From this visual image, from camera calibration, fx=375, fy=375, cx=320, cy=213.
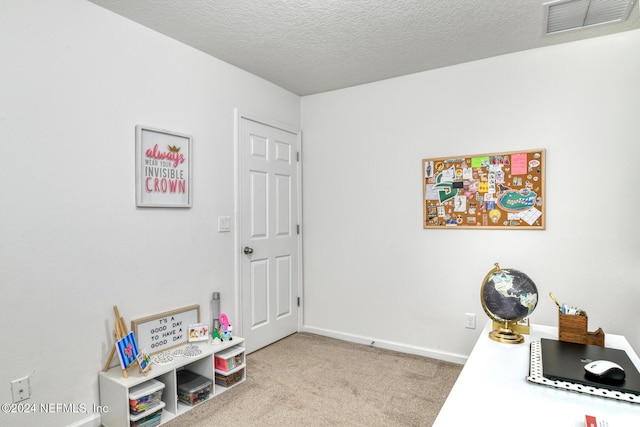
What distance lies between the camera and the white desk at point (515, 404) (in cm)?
98

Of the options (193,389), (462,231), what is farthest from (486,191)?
(193,389)

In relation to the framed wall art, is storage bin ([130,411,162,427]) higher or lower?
lower

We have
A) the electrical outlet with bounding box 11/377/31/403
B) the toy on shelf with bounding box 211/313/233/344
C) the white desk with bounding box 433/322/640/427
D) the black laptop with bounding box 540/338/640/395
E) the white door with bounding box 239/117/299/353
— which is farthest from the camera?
the white door with bounding box 239/117/299/353

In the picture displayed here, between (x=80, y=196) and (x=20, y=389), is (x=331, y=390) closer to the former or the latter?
(x=20, y=389)

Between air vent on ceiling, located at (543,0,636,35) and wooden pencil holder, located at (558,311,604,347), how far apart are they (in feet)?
5.66

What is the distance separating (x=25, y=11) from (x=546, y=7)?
2777mm

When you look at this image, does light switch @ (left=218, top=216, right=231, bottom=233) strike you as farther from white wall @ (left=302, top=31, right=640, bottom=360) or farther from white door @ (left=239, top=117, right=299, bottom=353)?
white wall @ (left=302, top=31, right=640, bottom=360)

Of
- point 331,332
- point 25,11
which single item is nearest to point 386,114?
point 331,332

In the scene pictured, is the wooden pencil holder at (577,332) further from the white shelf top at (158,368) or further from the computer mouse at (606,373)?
the white shelf top at (158,368)

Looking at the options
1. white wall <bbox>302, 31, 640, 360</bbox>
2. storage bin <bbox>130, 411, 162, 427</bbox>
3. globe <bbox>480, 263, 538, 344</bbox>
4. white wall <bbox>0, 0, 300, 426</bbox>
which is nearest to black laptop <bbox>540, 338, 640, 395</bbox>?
globe <bbox>480, 263, 538, 344</bbox>

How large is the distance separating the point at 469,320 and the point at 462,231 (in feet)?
2.28

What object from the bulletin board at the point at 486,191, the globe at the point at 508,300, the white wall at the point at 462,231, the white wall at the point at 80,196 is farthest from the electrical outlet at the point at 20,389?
the bulletin board at the point at 486,191

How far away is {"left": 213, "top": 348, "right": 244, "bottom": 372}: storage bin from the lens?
2502 millimetres

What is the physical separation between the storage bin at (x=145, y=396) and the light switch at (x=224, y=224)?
3.76 ft
